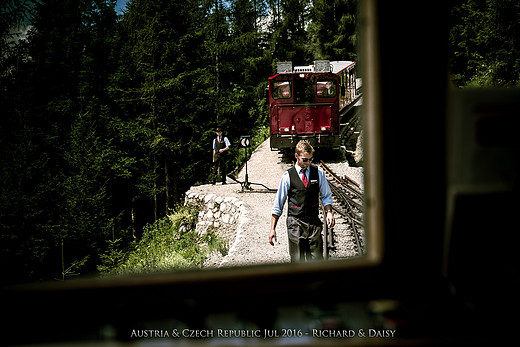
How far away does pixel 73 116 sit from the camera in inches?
895

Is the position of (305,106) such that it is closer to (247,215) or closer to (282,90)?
(282,90)

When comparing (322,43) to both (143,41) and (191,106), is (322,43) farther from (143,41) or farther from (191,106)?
(143,41)

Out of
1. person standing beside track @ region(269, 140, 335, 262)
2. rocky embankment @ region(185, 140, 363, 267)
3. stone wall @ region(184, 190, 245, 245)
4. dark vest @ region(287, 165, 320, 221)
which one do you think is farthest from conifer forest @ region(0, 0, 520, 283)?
dark vest @ region(287, 165, 320, 221)

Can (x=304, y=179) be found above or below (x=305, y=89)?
below

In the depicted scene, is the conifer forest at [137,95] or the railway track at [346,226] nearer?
the railway track at [346,226]

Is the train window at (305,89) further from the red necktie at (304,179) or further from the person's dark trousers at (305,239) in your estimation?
the person's dark trousers at (305,239)

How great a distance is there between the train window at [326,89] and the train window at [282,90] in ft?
4.37

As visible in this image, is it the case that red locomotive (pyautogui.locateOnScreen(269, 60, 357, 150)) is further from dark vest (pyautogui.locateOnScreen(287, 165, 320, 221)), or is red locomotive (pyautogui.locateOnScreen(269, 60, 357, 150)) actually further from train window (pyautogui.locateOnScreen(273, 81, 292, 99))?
dark vest (pyautogui.locateOnScreen(287, 165, 320, 221))

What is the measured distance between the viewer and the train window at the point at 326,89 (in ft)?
54.5

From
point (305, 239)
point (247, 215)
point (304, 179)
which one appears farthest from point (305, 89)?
point (305, 239)

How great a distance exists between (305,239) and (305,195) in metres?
0.62

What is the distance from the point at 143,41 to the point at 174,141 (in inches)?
251

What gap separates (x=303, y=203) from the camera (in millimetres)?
4875

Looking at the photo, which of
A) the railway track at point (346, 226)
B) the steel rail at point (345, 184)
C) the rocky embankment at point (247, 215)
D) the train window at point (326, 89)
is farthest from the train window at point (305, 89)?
the railway track at point (346, 226)
